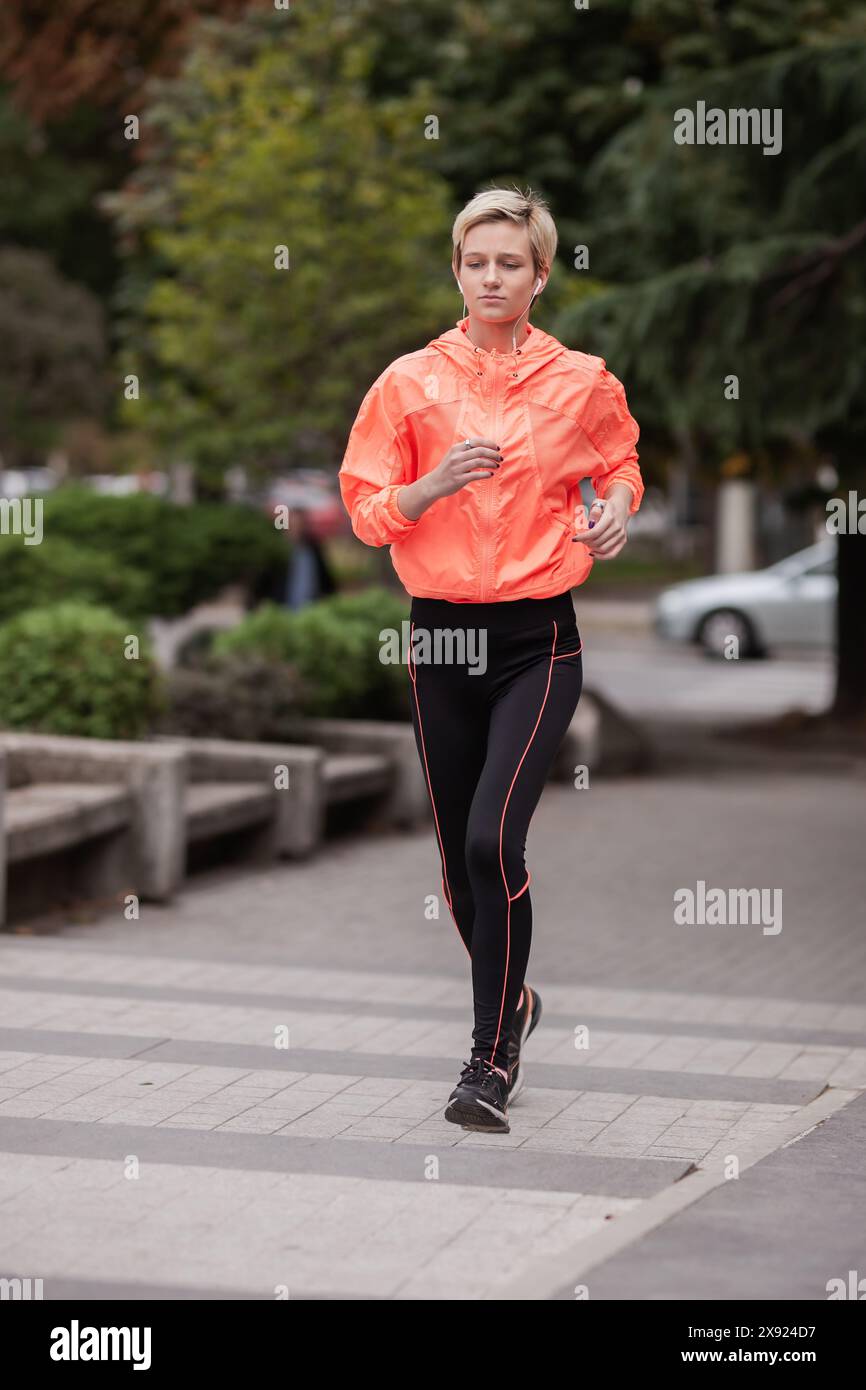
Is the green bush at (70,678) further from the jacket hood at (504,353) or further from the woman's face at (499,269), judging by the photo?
the woman's face at (499,269)

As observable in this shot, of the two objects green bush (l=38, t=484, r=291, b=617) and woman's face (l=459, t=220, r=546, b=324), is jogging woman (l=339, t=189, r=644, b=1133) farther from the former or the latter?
green bush (l=38, t=484, r=291, b=617)

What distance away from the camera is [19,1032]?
244 inches

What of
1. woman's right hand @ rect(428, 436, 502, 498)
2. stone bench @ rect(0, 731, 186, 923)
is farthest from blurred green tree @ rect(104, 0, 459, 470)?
woman's right hand @ rect(428, 436, 502, 498)

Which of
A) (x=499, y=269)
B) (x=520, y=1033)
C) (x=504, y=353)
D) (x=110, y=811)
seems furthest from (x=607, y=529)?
(x=110, y=811)

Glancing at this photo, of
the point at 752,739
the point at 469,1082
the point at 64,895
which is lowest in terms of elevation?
the point at 469,1082

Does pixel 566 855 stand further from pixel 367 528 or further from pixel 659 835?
pixel 367 528

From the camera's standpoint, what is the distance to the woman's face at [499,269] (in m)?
5.17

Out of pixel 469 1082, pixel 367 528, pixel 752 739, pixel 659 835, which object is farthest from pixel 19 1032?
pixel 752 739

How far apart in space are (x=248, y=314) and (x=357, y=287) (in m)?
0.87

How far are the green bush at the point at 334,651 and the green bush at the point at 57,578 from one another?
0.63 m

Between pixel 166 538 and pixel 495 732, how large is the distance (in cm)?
995

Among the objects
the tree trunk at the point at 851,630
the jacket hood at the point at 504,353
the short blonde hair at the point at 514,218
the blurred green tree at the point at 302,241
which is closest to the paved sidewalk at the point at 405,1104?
the jacket hood at the point at 504,353

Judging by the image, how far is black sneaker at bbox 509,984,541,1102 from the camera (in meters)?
5.35
